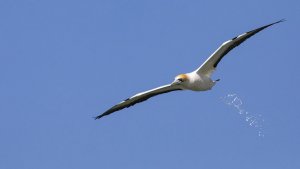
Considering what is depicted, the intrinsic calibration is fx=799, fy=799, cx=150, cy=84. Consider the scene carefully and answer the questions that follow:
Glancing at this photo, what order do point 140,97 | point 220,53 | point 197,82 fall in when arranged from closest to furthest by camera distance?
point 197,82
point 220,53
point 140,97

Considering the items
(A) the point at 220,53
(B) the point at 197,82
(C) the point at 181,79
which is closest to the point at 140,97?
(C) the point at 181,79

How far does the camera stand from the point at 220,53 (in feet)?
97.5

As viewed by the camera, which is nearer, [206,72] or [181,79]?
[181,79]

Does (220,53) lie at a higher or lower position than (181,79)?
higher

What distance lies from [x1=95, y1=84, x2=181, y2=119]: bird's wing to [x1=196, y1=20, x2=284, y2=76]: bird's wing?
1536 millimetres

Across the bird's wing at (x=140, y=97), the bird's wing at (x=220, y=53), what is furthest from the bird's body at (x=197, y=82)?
the bird's wing at (x=140, y=97)

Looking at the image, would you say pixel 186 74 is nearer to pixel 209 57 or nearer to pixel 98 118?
pixel 209 57

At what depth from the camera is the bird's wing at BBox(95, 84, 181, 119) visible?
3115 centimetres

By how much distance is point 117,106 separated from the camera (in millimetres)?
32219

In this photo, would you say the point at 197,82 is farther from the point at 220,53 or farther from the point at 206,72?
the point at 220,53

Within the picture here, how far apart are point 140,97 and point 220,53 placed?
4.06 m

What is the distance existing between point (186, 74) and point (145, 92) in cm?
240

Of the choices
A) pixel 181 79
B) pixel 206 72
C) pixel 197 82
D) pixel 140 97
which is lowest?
pixel 197 82

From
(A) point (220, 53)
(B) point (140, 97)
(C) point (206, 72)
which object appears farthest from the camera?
(B) point (140, 97)
